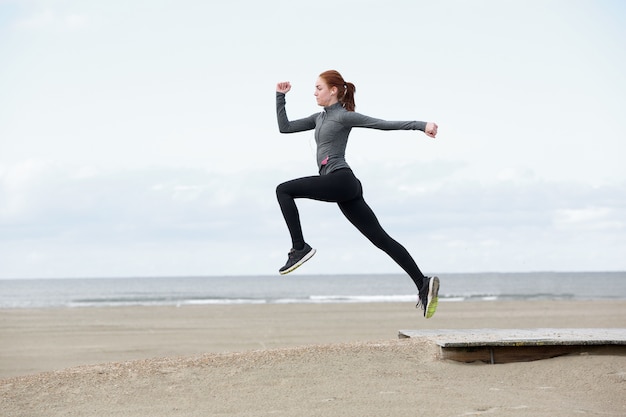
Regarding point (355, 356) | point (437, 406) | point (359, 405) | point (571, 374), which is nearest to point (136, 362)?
point (355, 356)

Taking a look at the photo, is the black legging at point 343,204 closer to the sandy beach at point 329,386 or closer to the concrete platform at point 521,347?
the sandy beach at point 329,386

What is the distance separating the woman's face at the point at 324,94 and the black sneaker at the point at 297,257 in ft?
3.87

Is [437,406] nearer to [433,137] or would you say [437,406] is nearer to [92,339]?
[433,137]

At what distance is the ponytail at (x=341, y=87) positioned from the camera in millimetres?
6309

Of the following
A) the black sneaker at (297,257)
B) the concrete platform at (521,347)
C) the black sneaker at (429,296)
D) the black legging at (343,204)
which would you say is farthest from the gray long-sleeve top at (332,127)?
the concrete platform at (521,347)

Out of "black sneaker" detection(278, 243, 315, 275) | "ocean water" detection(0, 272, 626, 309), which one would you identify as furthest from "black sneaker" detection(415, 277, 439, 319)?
"ocean water" detection(0, 272, 626, 309)

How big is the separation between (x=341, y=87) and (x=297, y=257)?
1.45 metres

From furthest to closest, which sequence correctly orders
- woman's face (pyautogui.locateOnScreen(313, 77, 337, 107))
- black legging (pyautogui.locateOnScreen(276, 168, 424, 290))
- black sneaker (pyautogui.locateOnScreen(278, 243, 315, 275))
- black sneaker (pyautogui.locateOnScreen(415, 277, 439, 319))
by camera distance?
black sneaker (pyautogui.locateOnScreen(415, 277, 439, 319))
woman's face (pyautogui.locateOnScreen(313, 77, 337, 107))
black sneaker (pyautogui.locateOnScreen(278, 243, 315, 275))
black legging (pyautogui.locateOnScreen(276, 168, 424, 290))

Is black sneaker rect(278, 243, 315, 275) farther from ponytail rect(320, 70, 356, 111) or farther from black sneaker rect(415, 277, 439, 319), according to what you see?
ponytail rect(320, 70, 356, 111)

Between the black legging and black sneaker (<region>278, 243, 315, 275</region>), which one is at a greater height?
the black legging

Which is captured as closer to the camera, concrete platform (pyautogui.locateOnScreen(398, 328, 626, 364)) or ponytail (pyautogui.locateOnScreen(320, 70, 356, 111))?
ponytail (pyautogui.locateOnScreen(320, 70, 356, 111))

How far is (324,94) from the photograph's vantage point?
6.29 metres

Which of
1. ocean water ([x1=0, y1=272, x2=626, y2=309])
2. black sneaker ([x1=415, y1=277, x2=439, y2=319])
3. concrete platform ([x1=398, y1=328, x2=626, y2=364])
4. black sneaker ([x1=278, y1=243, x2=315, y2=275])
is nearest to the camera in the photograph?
black sneaker ([x1=278, y1=243, x2=315, y2=275])

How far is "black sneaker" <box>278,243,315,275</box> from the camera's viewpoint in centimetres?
612
